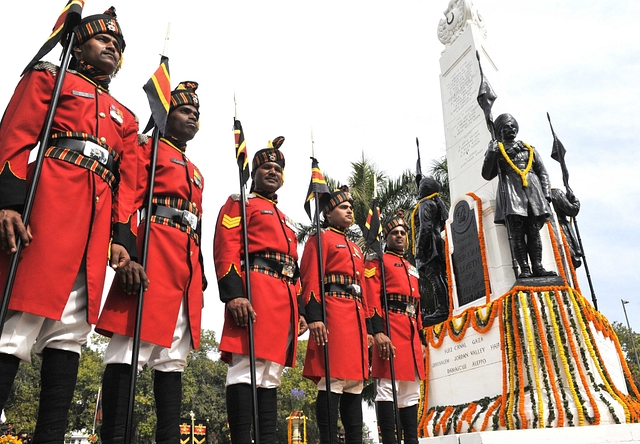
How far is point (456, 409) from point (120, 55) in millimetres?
→ 5852

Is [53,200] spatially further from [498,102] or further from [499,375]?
[498,102]

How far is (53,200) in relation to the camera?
2236 millimetres

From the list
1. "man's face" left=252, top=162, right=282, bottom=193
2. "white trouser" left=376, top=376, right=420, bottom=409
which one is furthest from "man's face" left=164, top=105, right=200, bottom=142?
"white trouser" left=376, top=376, right=420, bottom=409

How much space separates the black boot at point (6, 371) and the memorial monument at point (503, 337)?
207 inches

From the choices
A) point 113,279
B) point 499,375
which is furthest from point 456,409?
point 113,279

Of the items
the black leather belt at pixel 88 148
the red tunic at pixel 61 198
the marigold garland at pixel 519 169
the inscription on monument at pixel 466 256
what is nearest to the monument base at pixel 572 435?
the inscription on monument at pixel 466 256

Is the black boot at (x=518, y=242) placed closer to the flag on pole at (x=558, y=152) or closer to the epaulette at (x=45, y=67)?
the flag on pole at (x=558, y=152)

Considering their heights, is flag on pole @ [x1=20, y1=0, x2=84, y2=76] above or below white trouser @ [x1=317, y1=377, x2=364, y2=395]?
above

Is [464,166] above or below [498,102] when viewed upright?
below

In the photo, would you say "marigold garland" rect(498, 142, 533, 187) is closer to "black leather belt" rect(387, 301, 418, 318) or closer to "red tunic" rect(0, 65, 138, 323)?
"black leather belt" rect(387, 301, 418, 318)

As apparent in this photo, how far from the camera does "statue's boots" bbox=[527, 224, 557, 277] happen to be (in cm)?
715

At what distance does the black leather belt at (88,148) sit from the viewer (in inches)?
94.0

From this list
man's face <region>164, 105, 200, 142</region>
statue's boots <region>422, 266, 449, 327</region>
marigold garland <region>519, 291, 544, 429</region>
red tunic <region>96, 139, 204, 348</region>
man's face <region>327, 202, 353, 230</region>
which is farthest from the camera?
statue's boots <region>422, 266, 449, 327</region>

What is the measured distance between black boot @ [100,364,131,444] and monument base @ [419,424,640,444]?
12.9ft
